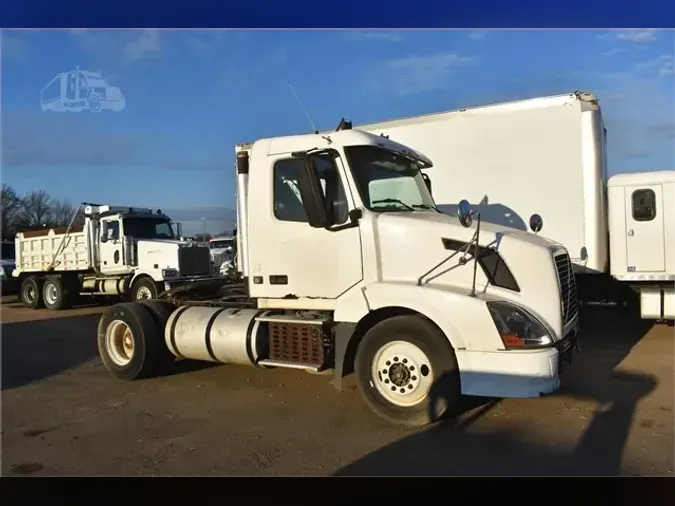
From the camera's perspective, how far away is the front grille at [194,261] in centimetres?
1501

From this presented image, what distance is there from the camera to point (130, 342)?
7512mm

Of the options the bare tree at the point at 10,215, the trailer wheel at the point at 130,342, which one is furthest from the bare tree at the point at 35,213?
the trailer wheel at the point at 130,342

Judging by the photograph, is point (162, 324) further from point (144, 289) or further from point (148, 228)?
point (148, 228)

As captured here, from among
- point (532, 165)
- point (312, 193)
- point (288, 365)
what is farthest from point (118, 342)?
point (532, 165)

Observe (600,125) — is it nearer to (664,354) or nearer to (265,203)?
(664,354)

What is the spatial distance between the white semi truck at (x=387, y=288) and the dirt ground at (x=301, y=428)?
45cm

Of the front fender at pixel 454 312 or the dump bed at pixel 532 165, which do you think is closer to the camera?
the front fender at pixel 454 312

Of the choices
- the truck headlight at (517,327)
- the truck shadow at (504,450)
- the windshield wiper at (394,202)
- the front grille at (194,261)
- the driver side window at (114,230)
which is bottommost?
the truck shadow at (504,450)

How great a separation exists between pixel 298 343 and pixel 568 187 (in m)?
5.25

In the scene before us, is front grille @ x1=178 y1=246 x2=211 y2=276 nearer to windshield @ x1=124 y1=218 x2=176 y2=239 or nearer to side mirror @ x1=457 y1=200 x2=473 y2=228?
windshield @ x1=124 y1=218 x2=176 y2=239

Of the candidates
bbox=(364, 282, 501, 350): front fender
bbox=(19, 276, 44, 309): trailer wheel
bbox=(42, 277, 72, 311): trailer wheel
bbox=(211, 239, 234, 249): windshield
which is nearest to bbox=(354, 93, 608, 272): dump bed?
bbox=(364, 282, 501, 350): front fender

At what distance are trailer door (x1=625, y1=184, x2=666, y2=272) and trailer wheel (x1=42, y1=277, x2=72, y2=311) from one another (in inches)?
607

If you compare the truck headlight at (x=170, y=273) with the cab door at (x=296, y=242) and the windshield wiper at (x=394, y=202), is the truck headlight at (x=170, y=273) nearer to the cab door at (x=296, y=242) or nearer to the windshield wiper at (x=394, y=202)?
the cab door at (x=296, y=242)
